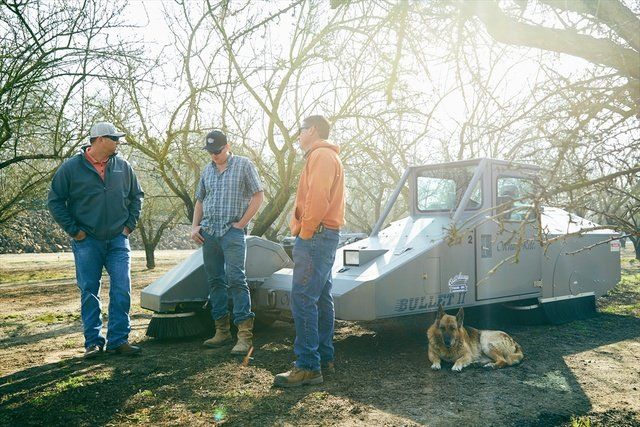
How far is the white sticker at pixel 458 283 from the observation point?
5.77 meters

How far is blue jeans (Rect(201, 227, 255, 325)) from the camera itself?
5289 mm

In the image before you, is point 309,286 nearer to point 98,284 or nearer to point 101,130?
point 98,284

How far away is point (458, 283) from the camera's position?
5832mm

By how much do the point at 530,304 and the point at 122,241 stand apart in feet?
15.6

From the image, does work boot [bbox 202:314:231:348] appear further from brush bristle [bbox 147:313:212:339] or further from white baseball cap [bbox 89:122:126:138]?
white baseball cap [bbox 89:122:126:138]

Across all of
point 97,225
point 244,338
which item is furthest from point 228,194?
point 244,338

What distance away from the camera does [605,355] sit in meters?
5.62

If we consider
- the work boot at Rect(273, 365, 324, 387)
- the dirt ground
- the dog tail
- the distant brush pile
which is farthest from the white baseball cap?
the distant brush pile

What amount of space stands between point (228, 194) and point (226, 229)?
0.34m

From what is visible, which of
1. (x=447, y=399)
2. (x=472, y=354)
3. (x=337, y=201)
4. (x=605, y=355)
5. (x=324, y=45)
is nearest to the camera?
(x=447, y=399)

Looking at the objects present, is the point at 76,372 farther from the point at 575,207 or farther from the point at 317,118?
the point at 575,207

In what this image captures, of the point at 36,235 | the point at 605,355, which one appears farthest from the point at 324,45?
the point at 36,235

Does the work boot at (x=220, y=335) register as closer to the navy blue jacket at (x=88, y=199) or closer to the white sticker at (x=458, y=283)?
the navy blue jacket at (x=88, y=199)

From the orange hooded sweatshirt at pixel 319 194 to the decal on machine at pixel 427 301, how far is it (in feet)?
4.43
